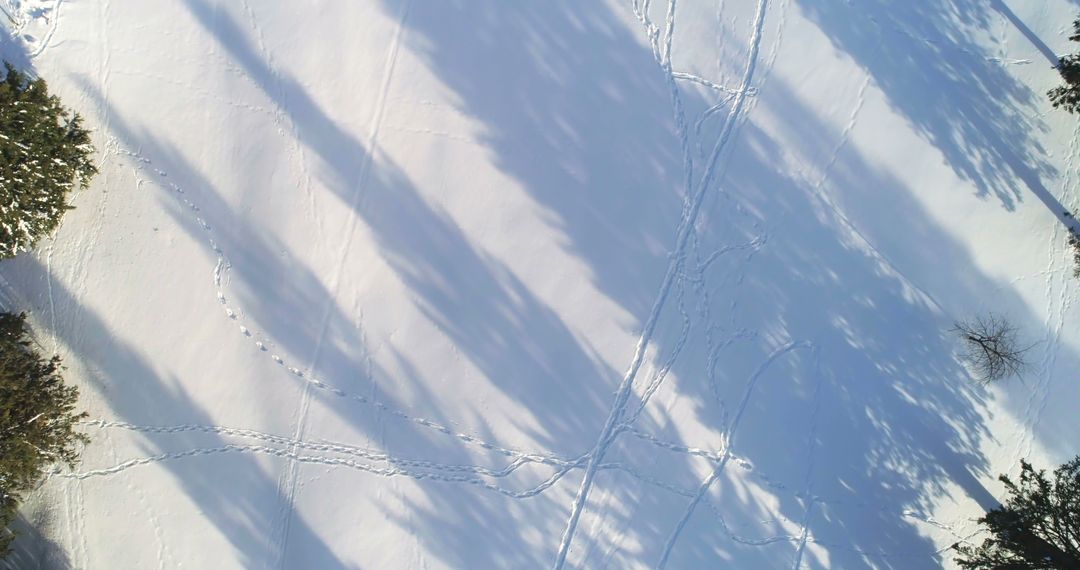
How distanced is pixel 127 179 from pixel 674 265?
6.74 m

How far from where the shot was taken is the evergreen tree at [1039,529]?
658 centimetres

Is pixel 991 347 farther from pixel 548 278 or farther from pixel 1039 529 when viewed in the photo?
pixel 548 278

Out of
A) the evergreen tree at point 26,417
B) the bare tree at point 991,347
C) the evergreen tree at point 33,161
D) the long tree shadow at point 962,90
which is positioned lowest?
the evergreen tree at point 26,417

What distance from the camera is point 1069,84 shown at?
7.69 m

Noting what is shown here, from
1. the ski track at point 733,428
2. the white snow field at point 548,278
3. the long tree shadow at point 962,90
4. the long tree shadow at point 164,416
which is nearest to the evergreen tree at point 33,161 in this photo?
the white snow field at point 548,278

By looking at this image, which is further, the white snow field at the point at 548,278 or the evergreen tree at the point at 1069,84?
the white snow field at the point at 548,278

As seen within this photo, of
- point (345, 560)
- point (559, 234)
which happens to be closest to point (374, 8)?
point (559, 234)

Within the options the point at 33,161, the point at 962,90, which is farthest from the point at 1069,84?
the point at 33,161

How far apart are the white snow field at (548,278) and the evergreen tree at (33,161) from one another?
40 cm

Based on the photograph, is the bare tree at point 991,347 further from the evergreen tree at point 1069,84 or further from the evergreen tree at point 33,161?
the evergreen tree at point 33,161

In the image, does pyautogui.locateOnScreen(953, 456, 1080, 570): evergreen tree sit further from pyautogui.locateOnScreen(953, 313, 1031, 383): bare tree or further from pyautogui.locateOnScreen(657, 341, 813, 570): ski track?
pyautogui.locateOnScreen(657, 341, 813, 570): ski track

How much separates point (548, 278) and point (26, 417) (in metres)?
5.89

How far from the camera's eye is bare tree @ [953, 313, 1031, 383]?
7.82 metres

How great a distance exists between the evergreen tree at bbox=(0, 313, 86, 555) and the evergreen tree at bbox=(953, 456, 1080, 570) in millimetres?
10364
